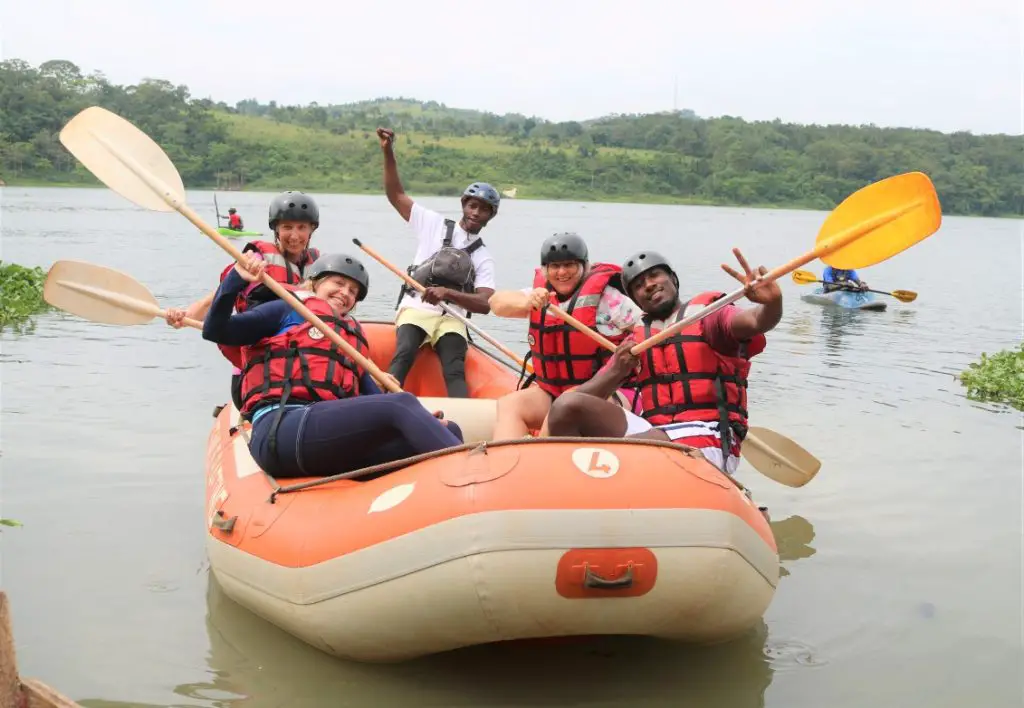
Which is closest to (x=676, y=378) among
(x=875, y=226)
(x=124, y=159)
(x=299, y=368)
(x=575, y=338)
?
(x=575, y=338)

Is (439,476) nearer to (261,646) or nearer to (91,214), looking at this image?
(261,646)

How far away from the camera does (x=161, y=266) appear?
20.7 m

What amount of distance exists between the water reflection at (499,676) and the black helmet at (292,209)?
2304 mm

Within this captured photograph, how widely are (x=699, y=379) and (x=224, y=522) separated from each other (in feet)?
6.71

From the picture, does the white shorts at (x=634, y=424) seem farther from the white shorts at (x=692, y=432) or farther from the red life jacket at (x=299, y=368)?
the red life jacket at (x=299, y=368)

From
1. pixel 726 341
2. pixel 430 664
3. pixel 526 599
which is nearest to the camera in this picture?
pixel 526 599

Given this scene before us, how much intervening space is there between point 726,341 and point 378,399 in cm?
146

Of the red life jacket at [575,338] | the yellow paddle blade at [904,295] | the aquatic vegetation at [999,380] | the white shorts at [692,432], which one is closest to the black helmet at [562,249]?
the red life jacket at [575,338]

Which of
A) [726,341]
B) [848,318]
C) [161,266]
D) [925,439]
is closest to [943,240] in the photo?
[848,318]

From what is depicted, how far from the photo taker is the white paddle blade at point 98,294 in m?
5.23

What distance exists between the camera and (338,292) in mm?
4508

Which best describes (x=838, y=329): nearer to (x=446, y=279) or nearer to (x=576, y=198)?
(x=446, y=279)

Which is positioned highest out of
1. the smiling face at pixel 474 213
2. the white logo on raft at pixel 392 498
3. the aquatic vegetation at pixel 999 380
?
the smiling face at pixel 474 213

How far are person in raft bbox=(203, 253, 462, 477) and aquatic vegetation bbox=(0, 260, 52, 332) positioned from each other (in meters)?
7.99
